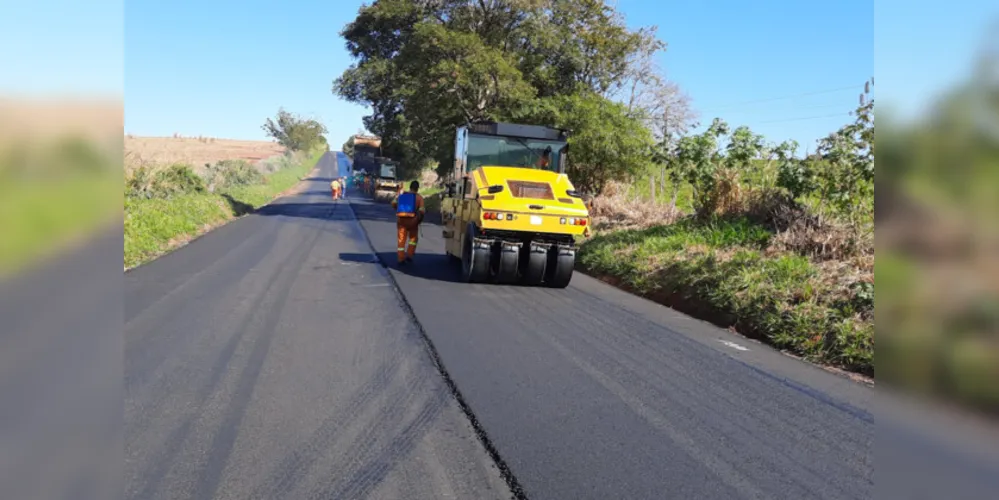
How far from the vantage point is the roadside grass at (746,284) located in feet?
→ 27.2

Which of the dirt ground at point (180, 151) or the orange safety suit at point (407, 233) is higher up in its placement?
the dirt ground at point (180, 151)

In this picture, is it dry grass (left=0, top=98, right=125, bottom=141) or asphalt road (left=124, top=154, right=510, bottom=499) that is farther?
asphalt road (left=124, top=154, right=510, bottom=499)

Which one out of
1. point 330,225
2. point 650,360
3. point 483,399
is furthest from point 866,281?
point 330,225

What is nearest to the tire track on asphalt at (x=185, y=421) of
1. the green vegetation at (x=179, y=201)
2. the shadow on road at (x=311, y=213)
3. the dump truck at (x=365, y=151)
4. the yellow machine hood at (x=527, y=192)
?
the green vegetation at (x=179, y=201)

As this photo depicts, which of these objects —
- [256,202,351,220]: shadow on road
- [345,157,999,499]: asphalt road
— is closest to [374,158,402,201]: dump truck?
[256,202,351,220]: shadow on road

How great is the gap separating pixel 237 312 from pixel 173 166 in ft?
74.1

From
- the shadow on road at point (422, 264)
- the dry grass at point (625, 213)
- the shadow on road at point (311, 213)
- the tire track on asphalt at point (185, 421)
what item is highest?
the dry grass at point (625, 213)

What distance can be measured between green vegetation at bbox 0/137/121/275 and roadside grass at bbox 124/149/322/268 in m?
6.94

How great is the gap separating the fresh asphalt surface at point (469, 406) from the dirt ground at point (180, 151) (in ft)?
6.10

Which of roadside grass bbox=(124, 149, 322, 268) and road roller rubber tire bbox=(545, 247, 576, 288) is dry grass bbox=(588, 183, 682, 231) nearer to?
road roller rubber tire bbox=(545, 247, 576, 288)

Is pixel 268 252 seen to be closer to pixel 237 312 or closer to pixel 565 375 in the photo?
pixel 237 312

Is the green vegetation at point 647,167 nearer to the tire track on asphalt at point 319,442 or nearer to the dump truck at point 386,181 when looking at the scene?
the tire track on asphalt at point 319,442

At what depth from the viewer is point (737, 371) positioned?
7.32 meters

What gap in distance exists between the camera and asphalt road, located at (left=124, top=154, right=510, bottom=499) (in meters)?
4.20
